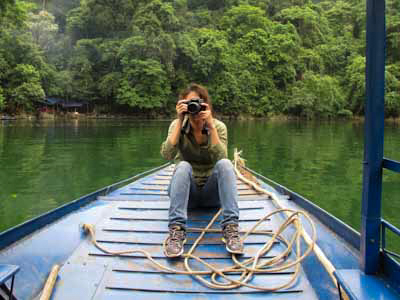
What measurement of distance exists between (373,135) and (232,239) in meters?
0.91

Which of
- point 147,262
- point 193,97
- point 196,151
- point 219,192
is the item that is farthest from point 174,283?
point 193,97

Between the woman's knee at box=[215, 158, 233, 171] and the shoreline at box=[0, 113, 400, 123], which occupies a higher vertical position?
the shoreline at box=[0, 113, 400, 123]

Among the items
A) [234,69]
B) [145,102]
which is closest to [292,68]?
[234,69]

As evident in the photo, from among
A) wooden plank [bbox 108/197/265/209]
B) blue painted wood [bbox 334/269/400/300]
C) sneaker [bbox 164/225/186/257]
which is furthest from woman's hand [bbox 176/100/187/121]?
blue painted wood [bbox 334/269/400/300]

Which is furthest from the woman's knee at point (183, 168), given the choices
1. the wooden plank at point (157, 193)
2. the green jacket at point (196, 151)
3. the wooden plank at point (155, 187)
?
the wooden plank at point (155, 187)

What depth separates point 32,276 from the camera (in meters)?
1.70

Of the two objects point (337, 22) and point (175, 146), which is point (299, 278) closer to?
point (175, 146)

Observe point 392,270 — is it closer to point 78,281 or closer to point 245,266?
point 245,266

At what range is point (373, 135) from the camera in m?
1.38

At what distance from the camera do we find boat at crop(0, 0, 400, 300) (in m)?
1.38

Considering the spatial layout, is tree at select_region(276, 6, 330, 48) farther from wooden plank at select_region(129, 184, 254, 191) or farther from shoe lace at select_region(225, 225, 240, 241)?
shoe lace at select_region(225, 225, 240, 241)

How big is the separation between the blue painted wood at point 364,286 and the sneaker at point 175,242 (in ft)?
2.60

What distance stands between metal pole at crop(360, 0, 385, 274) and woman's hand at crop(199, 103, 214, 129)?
104cm

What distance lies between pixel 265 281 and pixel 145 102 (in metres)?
28.4
